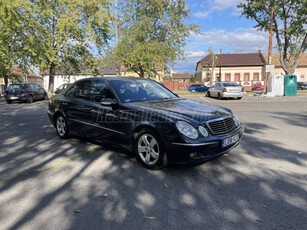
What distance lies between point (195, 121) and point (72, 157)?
97.5 inches

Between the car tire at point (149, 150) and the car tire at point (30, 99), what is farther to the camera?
the car tire at point (30, 99)

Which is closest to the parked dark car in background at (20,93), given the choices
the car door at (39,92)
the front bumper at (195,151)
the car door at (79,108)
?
the car door at (39,92)

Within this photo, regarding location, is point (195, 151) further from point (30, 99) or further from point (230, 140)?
point (30, 99)

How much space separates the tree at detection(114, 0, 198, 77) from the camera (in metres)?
21.8

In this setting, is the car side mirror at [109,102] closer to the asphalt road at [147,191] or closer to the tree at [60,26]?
the asphalt road at [147,191]

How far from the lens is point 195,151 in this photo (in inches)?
129

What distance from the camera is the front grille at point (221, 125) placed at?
139 inches

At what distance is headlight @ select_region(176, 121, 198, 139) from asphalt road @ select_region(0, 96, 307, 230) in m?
0.66

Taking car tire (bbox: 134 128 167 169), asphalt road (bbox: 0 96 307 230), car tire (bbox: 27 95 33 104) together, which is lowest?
asphalt road (bbox: 0 96 307 230)

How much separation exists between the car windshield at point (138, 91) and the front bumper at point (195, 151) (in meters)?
1.39

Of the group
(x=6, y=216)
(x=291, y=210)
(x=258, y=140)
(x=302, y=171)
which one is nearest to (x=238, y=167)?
(x=302, y=171)

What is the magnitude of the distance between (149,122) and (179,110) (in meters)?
0.55

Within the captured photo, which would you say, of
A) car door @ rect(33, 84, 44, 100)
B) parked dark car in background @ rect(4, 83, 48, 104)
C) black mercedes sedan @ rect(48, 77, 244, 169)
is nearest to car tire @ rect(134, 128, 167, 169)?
black mercedes sedan @ rect(48, 77, 244, 169)

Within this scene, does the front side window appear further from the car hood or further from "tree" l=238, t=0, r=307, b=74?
"tree" l=238, t=0, r=307, b=74
